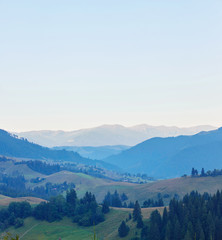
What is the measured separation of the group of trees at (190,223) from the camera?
119 m

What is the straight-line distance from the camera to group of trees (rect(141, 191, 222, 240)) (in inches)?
4675

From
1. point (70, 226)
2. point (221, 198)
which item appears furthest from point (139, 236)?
point (70, 226)

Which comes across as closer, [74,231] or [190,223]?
[190,223]

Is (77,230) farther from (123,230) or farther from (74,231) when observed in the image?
(123,230)

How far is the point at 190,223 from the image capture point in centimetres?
11888

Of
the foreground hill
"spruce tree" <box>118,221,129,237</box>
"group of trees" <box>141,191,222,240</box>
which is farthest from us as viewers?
the foreground hill

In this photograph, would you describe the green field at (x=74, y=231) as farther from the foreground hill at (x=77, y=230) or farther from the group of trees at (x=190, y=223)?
the group of trees at (x=190, y=223)

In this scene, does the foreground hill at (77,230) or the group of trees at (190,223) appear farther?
the foreground hill at (77,230)

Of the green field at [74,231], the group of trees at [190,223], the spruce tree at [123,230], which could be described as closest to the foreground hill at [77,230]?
the green field at [74,231]

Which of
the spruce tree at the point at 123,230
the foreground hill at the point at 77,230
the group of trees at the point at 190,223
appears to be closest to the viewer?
the group of trees at the point at 190,223

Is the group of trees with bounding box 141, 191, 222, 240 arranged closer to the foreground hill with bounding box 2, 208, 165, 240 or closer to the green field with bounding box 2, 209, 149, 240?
the foreground hill with bounding box 2, 208, 165, 240

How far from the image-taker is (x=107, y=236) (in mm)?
170125

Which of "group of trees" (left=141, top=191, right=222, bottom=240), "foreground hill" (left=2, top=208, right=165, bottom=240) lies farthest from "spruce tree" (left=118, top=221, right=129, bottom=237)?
"group of trees" (left=141, top=191, right=222, bottom=240)

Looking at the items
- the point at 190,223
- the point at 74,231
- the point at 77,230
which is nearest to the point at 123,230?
the point at 74,231
